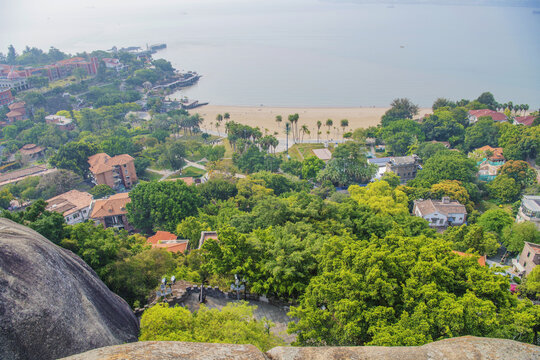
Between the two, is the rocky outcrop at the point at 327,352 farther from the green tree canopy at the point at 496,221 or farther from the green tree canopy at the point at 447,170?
the green tree canopy at the point at 447,170

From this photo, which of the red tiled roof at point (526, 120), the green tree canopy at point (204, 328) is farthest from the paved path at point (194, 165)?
the red tiled roof at point (526, 120)

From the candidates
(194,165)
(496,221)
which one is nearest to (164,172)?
(194,165)

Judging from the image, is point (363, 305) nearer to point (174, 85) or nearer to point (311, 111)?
point (311, 111)

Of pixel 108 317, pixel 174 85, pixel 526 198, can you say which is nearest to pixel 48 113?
pixel 174 85

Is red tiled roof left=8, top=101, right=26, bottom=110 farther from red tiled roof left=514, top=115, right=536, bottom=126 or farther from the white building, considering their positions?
red tiled roof left=514, top=115, right=536, bottom=126

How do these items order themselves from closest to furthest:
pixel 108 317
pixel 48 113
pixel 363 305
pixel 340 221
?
pixel 108 317
pixel 363 305
pixel 340 221
pixel 48 113

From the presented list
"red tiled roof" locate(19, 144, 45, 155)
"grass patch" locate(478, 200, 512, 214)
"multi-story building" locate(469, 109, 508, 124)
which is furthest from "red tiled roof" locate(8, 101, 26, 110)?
"multi-story building" locate(469, 109, 508, 124)

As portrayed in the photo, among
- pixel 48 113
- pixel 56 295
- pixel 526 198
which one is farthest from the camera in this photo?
pixel 48 113
